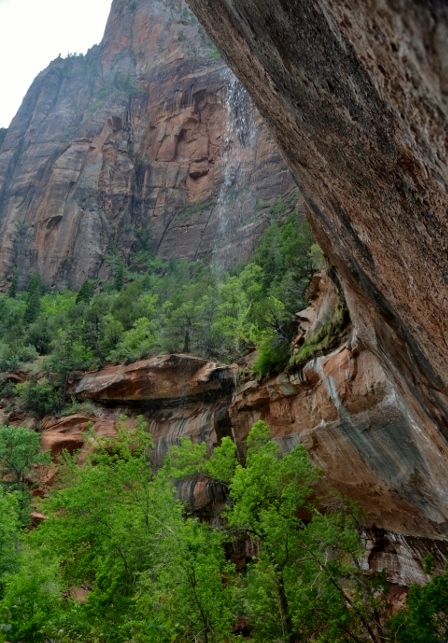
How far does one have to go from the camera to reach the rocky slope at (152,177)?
195ft

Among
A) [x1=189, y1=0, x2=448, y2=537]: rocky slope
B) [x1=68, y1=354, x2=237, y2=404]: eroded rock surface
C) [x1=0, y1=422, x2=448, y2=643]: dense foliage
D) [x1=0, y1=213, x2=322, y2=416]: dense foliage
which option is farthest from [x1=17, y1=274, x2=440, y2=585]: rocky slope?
[x1=189, y1=0, x2=448, y2=537]: rocky slope

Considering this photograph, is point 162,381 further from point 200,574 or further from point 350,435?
point 200,574

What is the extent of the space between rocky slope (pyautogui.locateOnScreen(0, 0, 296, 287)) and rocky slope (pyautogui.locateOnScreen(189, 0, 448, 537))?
145ft

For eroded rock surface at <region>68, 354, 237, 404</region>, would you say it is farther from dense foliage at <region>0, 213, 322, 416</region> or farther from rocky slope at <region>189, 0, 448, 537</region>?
rocky slope at <region>189, 0, 448, 537</region>

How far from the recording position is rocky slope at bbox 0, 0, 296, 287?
195ft

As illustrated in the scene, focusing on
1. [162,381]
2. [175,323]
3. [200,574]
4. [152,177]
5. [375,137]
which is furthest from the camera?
[152,177]

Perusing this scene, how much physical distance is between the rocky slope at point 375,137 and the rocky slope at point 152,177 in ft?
145

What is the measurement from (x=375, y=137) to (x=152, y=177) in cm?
7074

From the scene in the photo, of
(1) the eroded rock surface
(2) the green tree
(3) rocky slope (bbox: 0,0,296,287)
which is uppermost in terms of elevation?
(3) rocky slope (bbox: 0,0,296,287)

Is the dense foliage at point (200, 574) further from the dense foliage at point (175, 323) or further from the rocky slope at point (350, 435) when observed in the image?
the dense foliage at point (175, 323)

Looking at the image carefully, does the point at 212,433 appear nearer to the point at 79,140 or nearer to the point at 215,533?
the point at 215,533

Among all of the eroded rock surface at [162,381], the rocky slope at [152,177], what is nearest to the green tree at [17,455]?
the eroded rock surface at [162,381]

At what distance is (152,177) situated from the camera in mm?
70250

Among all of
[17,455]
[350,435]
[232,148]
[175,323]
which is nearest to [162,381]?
[175,323]
